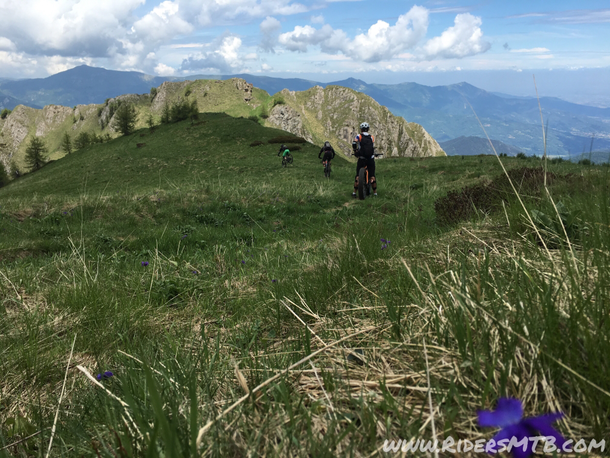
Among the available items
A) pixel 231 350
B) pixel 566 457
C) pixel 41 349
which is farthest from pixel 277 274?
pixel 566 457

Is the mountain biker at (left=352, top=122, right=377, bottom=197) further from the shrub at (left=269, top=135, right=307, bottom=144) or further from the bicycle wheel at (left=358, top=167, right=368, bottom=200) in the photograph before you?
the shrub at (left=269, top=135, right=307, bottom=144)

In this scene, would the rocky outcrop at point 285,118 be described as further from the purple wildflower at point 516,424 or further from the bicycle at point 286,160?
the purple wildflower at point 516,424

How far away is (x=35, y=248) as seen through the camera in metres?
6.99

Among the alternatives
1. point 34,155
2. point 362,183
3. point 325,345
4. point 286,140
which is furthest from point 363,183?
point 34,155

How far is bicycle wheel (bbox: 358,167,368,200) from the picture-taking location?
14.3m

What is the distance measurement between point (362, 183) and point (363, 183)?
63 millimetres

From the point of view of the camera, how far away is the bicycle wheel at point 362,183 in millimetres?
14320

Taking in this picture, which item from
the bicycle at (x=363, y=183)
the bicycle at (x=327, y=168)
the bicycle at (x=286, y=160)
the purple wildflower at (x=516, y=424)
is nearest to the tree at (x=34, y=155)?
the bicycle at (x=286, y=160)

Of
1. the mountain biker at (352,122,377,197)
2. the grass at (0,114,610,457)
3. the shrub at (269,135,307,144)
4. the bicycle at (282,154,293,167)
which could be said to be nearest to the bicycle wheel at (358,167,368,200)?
the mountain biker at (352,122,377,197)

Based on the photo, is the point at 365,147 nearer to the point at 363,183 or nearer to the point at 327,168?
the point at 363,183

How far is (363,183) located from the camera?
570 inches

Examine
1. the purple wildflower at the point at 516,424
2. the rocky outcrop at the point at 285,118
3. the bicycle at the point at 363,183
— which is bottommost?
the bicycle at the point at 363,183

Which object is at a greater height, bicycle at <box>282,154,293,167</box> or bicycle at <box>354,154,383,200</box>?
bicycle at <box>282,154,293,167</box>

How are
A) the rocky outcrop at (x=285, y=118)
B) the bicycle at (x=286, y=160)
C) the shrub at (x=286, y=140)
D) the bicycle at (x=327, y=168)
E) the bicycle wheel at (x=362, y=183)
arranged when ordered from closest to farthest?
the bicycle wheel at (x=362, y=183)
the bicycle at (x=327, y=168)
the bicycle at (x=286, y=160)
the shrub at (x=286, y=140)
the rocky outcrop at (x=285, y=118)
